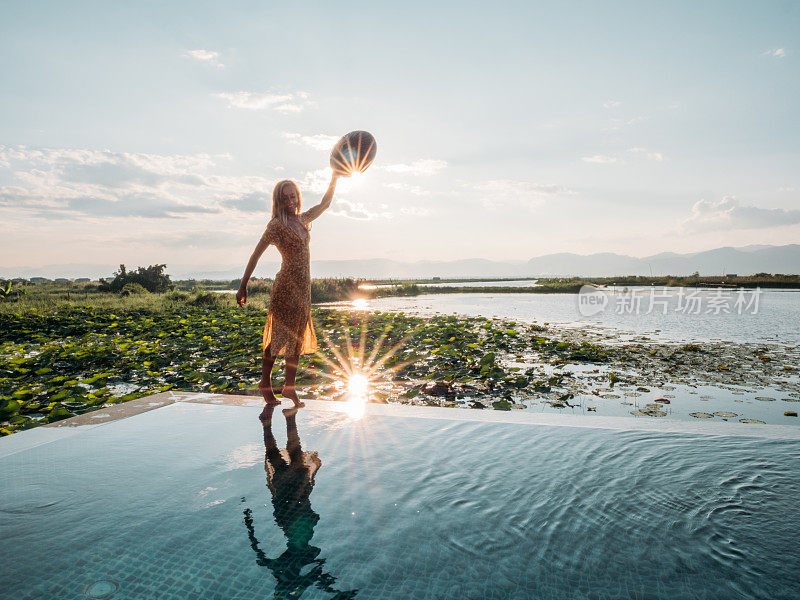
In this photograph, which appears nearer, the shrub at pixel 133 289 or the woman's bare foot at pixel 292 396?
the woman's bare foot at pixel 292 396

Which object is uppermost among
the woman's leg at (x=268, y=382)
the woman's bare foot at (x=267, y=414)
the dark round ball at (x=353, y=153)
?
the dark round ball at (x=353, y=153)

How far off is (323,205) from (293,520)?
2966 mm

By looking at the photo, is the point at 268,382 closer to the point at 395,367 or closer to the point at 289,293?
the point at 289,293

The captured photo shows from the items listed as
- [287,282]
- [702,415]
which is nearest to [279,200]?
[287,282]

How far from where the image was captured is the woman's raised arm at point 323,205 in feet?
13.3

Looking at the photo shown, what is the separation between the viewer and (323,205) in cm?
407

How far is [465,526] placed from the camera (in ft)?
5.67

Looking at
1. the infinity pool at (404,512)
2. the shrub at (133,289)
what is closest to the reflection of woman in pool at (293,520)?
the infinity pool at (404,512)

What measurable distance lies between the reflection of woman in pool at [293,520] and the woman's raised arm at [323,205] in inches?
84.7

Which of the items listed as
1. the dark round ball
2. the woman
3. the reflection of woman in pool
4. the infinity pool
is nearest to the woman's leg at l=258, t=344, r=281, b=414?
the woman

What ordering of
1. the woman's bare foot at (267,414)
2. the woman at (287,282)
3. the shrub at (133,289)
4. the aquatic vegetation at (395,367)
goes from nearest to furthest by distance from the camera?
the woman's bare foot at (267,414) → the woman at (287,282) → the aquatic vegetation at (395,367) → the shrub at (133,289)

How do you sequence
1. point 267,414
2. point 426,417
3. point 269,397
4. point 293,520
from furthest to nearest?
point 269,397 < point 267,414 < point 426,417 < point 293,520

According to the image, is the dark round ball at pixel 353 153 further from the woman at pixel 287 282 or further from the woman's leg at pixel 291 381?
the woman's leg at pixel 291 381

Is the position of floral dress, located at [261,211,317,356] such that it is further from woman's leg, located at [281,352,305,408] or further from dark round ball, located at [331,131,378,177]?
dark round ball, located at [331,131,378,177]
